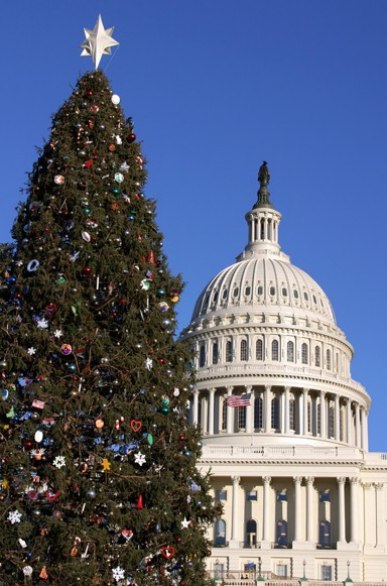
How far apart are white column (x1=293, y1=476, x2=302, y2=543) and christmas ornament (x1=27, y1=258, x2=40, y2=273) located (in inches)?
2930

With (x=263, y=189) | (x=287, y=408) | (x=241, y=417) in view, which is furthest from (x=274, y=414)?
(x=263, y=189)

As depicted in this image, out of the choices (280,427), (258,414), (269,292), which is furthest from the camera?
(269,292)

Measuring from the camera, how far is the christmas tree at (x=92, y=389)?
74.8 ft

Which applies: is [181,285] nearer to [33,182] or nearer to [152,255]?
[152,255]

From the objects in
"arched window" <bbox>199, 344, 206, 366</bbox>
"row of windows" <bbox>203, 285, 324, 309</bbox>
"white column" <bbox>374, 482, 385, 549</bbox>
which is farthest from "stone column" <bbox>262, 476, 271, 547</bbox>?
"row of windows" <bbox>203, 285, 324, 309</bbox>

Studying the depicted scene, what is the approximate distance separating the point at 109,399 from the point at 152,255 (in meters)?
3.94

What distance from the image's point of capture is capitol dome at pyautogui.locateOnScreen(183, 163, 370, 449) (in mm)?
115312

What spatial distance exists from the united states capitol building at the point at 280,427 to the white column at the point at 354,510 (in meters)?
0.10

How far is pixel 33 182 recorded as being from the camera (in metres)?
26.0

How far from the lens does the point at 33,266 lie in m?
24.3

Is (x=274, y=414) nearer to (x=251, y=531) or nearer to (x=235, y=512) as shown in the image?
(x=251, y=531)

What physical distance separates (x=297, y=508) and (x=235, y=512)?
5772 mm

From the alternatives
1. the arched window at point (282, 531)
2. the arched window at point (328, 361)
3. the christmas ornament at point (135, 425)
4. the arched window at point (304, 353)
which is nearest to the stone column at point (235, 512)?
the arched window at point (282, 531)

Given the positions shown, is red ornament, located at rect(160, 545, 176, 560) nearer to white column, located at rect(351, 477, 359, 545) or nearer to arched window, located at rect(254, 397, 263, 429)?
white column, located at rect(351, 477, 359, 545)
